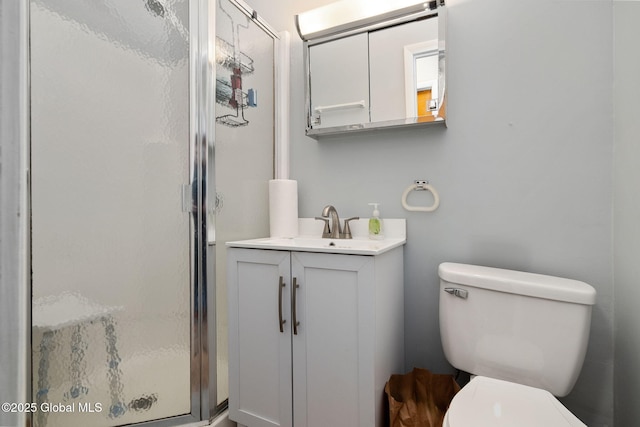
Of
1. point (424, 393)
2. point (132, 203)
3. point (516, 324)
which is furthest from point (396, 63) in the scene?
point (424, 393)

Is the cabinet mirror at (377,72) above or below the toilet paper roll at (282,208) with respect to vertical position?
above

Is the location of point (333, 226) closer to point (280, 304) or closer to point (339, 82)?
point (280, 304)

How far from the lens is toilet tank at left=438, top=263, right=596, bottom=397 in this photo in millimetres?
932

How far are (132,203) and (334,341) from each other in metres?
0.91

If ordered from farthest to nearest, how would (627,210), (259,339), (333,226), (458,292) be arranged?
(333,226) < (259,339) < (458,292) < (627,210)

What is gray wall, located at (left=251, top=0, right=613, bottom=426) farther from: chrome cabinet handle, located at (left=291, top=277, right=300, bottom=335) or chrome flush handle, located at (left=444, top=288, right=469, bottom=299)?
chrome cabinet handle, located at (left=291, top=277, right=300, bottom=335)

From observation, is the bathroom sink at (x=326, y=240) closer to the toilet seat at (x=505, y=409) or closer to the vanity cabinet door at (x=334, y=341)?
the vanity cabinet door at (x=334, y=341)

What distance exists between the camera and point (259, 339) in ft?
3.94

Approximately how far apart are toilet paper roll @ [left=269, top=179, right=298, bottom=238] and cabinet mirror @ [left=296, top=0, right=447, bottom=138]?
12.2 inches

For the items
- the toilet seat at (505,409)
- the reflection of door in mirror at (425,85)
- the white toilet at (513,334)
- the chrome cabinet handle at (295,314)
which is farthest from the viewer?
the reflection of door in mirror at (425,85)

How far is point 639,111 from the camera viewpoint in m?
0.89

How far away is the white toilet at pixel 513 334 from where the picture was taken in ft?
2.76

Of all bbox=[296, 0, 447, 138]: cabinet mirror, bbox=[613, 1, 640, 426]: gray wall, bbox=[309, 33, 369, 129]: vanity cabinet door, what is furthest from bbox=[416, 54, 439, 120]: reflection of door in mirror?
bbox=[613, 1, 640, 426]: gray wall

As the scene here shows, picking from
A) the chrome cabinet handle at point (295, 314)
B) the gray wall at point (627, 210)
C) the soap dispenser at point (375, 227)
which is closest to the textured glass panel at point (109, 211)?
the chrome cabinet handle at point (295, 314)
